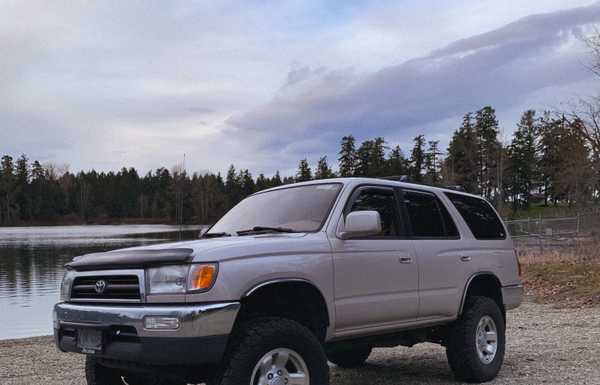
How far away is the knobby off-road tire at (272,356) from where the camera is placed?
178 inches

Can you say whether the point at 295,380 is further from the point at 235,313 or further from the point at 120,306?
the point at 120,306

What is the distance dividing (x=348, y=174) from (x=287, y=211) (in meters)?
94.6

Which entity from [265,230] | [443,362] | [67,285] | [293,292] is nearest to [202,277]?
[293,292]

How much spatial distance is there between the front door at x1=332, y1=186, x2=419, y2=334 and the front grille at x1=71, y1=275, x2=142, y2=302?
161 centimetres

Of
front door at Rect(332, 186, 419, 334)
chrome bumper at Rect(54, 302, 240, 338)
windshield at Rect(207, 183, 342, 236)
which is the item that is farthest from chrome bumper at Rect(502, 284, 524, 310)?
chrome bumper at Rect(54, 302, 240, 338)

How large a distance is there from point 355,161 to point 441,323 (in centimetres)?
9894

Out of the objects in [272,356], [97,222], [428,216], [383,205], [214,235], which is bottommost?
[272,356]

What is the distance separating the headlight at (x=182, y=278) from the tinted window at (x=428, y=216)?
8.52 ft

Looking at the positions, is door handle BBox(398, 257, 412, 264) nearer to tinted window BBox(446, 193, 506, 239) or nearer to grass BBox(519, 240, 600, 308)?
tinted window BBox(446, 193, 506, 239)

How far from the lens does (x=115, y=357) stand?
4484mm

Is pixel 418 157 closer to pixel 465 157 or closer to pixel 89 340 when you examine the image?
pixel 465 157

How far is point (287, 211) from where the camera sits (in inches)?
231

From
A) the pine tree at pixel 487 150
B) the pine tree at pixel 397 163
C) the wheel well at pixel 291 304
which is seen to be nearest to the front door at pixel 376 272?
the wheel well at pixel 291 304

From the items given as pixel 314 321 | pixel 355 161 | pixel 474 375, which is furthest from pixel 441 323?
pixel 355 161
